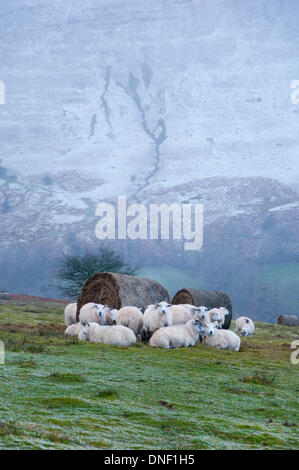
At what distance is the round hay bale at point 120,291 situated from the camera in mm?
20812

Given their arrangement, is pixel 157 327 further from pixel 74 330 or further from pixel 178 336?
pixel 74 330

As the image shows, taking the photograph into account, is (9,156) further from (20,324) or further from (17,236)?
(20,324)

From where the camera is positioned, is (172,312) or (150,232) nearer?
(172,312)

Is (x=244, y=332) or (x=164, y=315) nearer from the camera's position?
(x=164, y=315)

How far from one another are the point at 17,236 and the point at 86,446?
12001cm

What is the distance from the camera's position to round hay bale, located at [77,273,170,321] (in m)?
20.8

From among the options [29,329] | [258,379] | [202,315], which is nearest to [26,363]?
[258,379]

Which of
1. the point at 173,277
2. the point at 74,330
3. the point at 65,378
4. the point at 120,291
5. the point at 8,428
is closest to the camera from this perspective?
the point at 8,428

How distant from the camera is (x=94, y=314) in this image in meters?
18.8

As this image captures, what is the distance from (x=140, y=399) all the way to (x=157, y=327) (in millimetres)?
9166

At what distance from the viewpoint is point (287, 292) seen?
95750 millimetres

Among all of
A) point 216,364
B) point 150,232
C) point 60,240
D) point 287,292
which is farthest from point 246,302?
point 216,364

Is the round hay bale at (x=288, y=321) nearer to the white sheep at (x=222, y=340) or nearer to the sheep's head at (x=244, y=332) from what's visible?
the sheep's head at (x=244, y=332)

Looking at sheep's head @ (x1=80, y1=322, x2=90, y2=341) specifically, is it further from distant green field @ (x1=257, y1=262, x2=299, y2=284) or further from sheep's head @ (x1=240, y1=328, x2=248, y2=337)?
distant green field @ (x1=257, y1=262, x2=299, y2=284)
